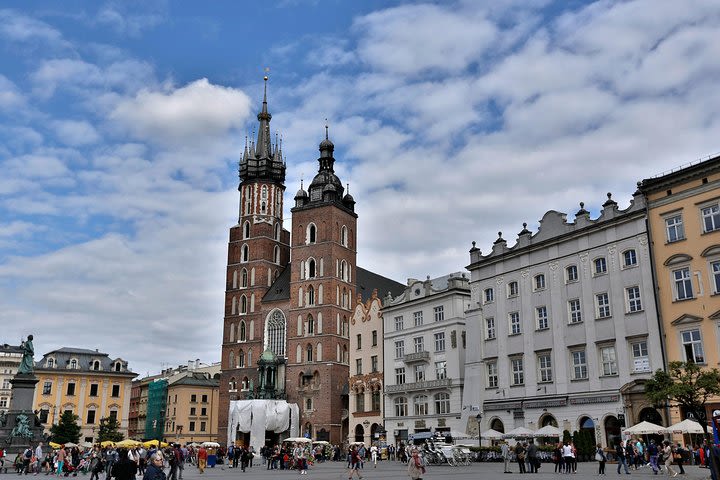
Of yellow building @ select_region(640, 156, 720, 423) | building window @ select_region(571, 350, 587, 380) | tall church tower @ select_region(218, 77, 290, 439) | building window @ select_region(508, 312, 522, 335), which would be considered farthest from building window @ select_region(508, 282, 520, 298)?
tall church tower @ select_region(218, 77, 290, 439)

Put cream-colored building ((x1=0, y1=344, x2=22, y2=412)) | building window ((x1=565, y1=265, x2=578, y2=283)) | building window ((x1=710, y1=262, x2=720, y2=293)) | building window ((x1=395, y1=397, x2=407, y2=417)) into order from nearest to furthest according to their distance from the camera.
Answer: building window ((x1=710, y1=262, x2=720, y2=293)), building window ((x1=565, y1=265, x2=578, y2=283)), building window ((x1=395, y1=397, x2=407, y2=417)), cream-colored building ((x1=0, y1=344, x2=22, y2=412))

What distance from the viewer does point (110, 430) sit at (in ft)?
273

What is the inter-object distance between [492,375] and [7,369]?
8056 cm

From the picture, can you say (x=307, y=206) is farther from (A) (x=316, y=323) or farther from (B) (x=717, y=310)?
(B) (x=717, y=310)

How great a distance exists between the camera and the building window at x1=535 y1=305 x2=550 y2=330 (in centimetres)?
4416

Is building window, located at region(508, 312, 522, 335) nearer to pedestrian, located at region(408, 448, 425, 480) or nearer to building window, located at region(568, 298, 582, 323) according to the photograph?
building window, located at region(568, 298, 582, 323)

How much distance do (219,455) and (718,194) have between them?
147 feet

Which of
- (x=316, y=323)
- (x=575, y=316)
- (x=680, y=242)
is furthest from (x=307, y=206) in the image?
(x=680, y=242)

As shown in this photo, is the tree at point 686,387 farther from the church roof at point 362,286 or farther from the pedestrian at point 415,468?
the church roof at point 362,286

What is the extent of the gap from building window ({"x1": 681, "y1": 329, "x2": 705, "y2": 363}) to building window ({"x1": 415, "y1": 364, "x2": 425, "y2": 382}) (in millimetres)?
23628

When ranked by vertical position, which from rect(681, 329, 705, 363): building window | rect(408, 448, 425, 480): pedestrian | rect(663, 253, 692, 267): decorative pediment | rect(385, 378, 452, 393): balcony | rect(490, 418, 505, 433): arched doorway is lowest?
rect(408, 448, 425, 480): pedestrian

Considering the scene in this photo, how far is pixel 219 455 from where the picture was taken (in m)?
60.6

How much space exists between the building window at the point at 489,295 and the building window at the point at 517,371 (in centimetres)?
461

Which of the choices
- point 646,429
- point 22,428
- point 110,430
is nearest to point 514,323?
point 646,429
